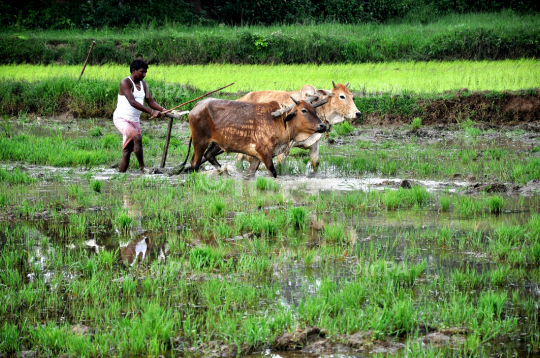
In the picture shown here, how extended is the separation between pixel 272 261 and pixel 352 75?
11437mm

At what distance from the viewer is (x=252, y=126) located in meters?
8.48

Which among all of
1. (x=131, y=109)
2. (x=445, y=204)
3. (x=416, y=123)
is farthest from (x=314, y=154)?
(x=416, y=123)

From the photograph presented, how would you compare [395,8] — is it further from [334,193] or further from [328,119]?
[334,193]

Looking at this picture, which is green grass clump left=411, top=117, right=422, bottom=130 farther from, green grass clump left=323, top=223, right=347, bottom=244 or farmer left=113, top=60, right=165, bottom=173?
green grass clump left=323, top=223, right=347, bottom=244

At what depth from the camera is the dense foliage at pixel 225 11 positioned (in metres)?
24.8

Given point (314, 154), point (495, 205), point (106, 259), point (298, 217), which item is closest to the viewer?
point (106, 259)

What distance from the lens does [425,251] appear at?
209 inches

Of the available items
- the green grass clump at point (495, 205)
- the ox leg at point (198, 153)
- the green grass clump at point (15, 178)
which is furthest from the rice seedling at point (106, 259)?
the ox leg at point (198, 153)

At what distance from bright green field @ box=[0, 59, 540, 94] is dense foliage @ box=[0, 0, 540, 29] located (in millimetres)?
6396

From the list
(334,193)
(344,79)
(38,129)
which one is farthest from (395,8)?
(334,193)

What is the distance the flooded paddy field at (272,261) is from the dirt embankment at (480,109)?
392cm

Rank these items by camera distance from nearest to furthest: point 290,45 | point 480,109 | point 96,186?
point 96,186
point 480,109
point 290,45

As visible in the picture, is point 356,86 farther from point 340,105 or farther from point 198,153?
point 198,153

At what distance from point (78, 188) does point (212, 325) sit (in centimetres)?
390
